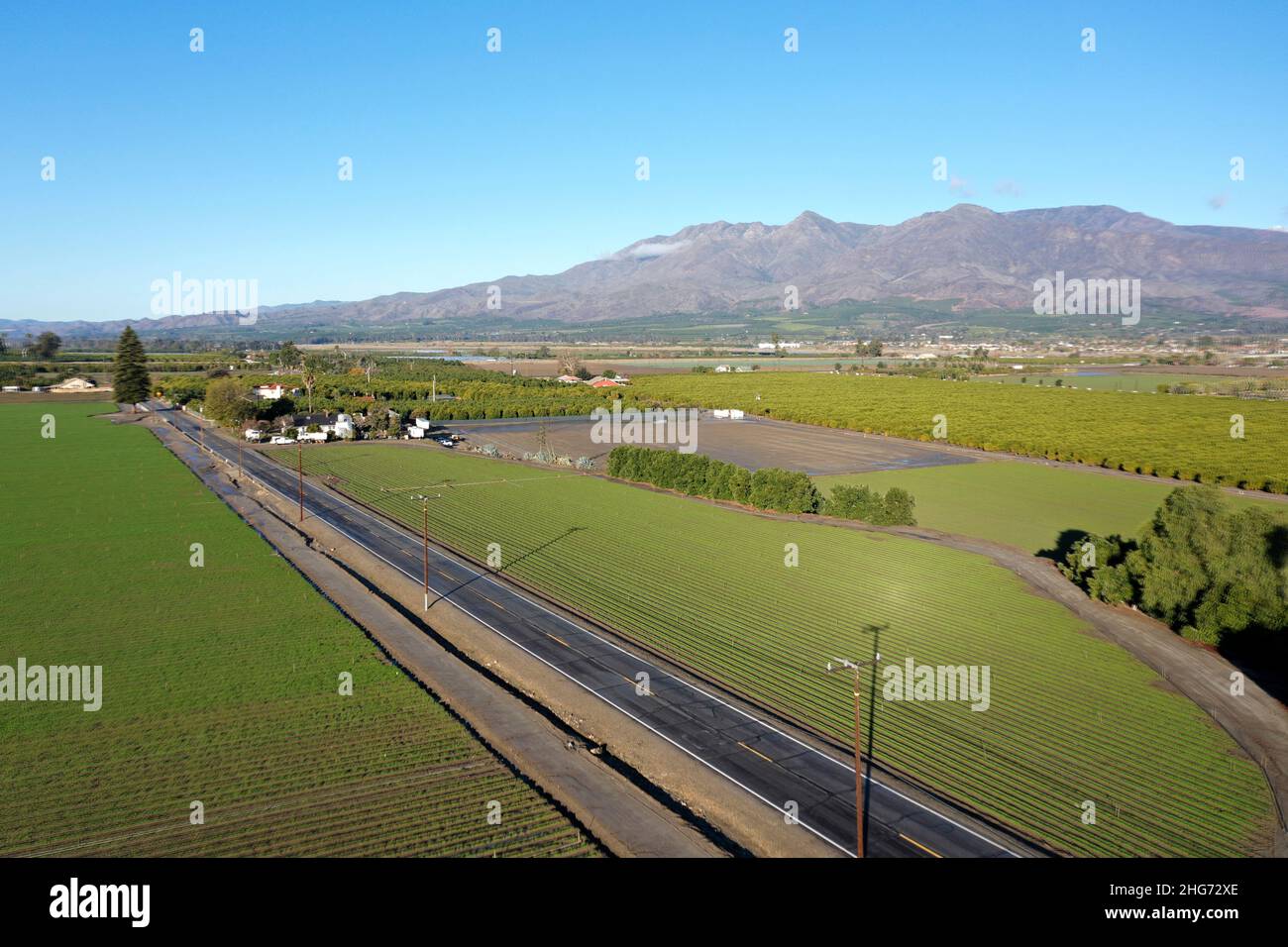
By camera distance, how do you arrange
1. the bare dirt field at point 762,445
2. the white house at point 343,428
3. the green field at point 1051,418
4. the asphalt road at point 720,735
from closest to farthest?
the asphalt road at point 720,735, the green field at point 1051,418, the bare dirt field at point 762,445, the white house at point 343,428

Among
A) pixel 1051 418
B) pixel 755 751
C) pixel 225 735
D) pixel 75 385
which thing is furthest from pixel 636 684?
pixel 75 385

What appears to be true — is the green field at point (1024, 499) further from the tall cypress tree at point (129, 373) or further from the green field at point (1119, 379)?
the tall cypress tree at point (129, 373)

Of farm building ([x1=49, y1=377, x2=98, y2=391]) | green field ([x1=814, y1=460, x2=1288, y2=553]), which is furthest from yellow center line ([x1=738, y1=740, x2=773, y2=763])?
farm building ([x1=49, y1=377, x2=98, y2=391])

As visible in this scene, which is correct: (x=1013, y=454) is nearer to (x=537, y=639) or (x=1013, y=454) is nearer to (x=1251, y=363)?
(x=537, y=639)

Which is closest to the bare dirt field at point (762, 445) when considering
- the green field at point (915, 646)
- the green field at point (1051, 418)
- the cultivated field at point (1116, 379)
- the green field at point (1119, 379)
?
the green field at point (1051, 418)

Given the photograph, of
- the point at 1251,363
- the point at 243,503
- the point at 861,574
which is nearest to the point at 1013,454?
the point at 861,574
